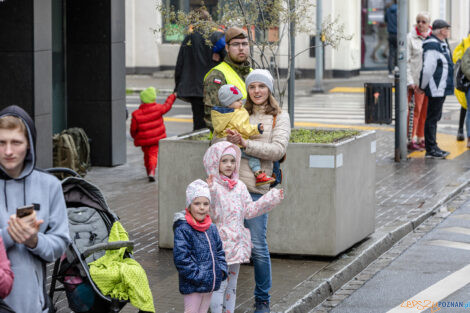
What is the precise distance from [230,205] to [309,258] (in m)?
2.30

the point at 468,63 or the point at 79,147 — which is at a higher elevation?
the point at 468,63

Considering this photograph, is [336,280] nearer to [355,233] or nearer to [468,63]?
[355,233]

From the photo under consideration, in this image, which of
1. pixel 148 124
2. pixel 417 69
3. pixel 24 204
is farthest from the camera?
pixel 417 69

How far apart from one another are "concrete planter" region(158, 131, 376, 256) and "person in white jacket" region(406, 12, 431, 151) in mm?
6650

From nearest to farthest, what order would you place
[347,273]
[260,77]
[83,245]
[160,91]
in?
[83,245], [260,77], [347,273], [160,91]

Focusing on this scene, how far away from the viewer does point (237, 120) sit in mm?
7211

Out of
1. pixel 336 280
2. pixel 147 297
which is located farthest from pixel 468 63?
pixel 147 297

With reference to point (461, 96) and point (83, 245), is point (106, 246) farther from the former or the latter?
point (461, 96)

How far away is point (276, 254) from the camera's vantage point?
887 centimetres

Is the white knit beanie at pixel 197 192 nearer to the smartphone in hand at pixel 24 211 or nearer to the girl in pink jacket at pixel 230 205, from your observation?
the girl in pink jacket at pixel 230 205

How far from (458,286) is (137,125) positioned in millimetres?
6045

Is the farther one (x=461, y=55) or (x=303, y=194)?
(x=461, y=55)

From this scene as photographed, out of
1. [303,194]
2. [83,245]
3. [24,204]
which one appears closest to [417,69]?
[303,194]

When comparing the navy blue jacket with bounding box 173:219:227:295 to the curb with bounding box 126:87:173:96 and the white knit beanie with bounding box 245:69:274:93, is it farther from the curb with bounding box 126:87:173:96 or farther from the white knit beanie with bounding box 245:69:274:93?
the curb with bounding box 126:87:173:96
